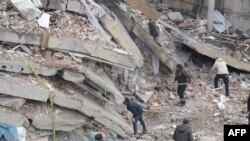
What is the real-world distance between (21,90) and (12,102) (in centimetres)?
28

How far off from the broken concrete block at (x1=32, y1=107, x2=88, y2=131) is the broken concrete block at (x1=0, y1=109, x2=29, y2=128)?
17cm

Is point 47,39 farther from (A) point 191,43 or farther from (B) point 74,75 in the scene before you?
(A) point 191,43

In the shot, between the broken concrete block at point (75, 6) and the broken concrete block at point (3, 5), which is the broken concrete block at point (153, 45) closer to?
the broken concrete block at point (75, 6)

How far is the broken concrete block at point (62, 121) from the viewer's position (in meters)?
11.1

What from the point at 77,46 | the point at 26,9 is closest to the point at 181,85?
the point at 77,46

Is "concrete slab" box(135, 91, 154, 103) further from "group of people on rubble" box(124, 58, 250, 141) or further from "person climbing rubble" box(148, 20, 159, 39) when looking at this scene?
"person climbing rubble" box(148, 20, 159, 39)

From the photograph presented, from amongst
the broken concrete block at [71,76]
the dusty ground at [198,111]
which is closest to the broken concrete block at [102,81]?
the broken concrete block at [71,76]

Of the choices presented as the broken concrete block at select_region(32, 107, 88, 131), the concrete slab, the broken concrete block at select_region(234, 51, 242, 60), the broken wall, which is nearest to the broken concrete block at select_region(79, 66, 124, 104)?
the broken concrete block at select_region(32, 107, 88, 131)

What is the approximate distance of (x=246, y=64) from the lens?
1670cm

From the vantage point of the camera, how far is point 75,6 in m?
13.6

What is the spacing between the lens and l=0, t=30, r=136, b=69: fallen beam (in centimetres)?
1223

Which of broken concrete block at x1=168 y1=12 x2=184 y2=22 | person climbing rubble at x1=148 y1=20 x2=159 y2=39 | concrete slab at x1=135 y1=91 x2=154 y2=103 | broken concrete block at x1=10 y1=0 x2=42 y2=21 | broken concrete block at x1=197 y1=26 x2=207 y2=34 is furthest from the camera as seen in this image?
broken concrete block at x1=168 y1=12 x2=184 y2=22

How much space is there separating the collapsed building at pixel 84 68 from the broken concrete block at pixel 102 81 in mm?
22

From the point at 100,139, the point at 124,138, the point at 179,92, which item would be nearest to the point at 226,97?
the point at 179,92
